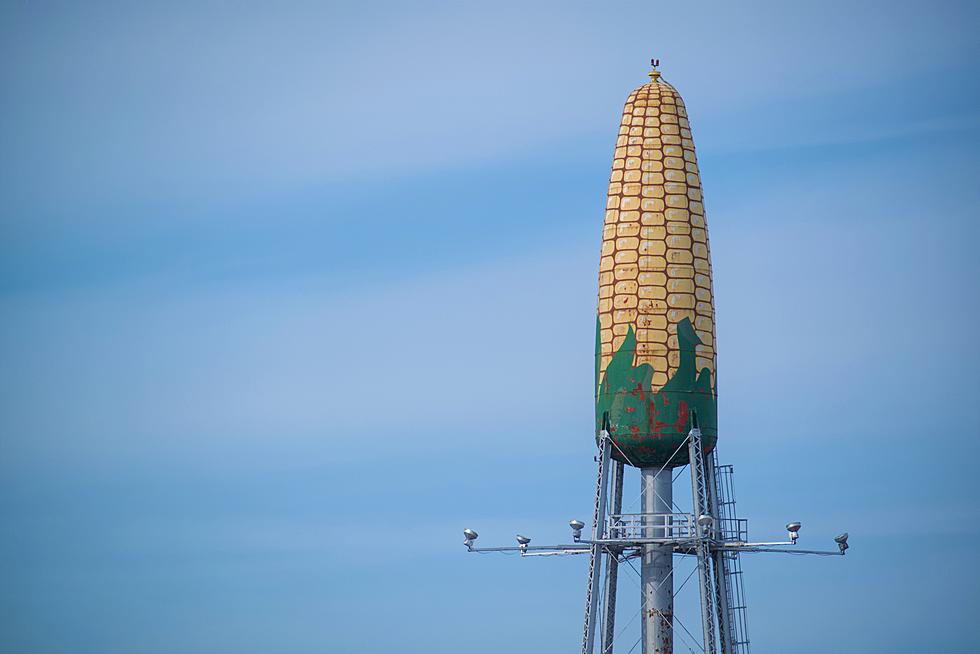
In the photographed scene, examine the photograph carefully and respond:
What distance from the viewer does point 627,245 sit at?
77.2m

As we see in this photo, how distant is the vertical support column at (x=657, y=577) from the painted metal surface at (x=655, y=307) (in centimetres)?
137

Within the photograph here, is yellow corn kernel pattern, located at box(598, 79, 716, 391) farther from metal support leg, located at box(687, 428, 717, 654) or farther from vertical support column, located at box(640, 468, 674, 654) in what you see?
vertical support column, located at box(640, 468, 674, 654)

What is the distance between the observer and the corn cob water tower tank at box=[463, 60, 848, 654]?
76.4 metres

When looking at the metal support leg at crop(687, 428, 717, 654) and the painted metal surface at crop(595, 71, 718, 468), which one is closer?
the metal support leg at crop(687, 428, 717, 654)

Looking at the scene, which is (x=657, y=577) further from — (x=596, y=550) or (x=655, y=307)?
(x=655, y=307)

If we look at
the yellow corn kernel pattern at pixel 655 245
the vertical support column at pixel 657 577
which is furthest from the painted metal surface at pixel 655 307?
the vertical support column at pixel 657 577

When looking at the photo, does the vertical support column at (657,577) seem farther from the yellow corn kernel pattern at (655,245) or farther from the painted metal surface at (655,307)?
the yellow corn kernel pattern at (655,245)

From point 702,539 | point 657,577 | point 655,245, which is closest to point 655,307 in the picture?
point 655,245

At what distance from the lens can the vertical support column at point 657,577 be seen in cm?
7675

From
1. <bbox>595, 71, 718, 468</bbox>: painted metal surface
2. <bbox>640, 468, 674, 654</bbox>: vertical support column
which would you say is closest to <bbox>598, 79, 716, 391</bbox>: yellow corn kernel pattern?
<bbox>595, 71, 718, 468</bbox>: painted metal surface

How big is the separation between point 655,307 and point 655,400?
3.23 metres

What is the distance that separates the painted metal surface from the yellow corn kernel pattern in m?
0.03

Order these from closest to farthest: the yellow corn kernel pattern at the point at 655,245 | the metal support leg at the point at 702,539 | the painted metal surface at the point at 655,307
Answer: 1. the metal support leg at the point at 702,539
2. the painted metal surface at the point at 655,307
3. the yellow corn kernel pattern at the point at 655,245

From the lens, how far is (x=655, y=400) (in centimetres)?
7650
